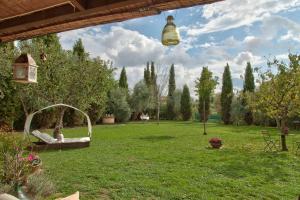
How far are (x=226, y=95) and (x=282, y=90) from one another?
19083 mm

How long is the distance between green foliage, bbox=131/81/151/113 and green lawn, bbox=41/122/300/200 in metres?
19.9

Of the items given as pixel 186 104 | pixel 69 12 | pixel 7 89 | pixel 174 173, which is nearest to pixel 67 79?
pixel 7 89

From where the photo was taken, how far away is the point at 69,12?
3055mm

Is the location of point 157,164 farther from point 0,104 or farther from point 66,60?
point 0,104

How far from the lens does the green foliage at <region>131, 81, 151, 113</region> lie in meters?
30.4

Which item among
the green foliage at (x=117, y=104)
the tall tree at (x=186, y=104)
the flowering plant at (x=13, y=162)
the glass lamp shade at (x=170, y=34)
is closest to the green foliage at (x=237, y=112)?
the tall tree at (x=186, y=104)

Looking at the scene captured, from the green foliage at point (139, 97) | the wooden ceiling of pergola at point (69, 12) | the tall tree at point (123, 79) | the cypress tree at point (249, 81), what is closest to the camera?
the wooden ceiling of pergola at point (69, 12)

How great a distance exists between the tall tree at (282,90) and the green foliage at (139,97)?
65.6 ft

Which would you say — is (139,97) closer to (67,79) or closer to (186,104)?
(186,104)

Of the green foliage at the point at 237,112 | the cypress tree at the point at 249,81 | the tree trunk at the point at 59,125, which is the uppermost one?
the cypress tree at the point at 249,81

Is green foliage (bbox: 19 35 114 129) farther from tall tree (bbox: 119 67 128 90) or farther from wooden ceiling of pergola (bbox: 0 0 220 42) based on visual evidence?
tall tree (bbox: 119 67 128 90)

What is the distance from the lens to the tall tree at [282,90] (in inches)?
402

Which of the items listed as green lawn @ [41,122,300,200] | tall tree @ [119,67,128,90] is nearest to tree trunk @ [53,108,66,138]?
green lawn @ [41,122,300,200]

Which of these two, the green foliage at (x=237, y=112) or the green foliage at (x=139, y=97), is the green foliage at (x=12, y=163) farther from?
the green foliage at (x=139, y=97)
